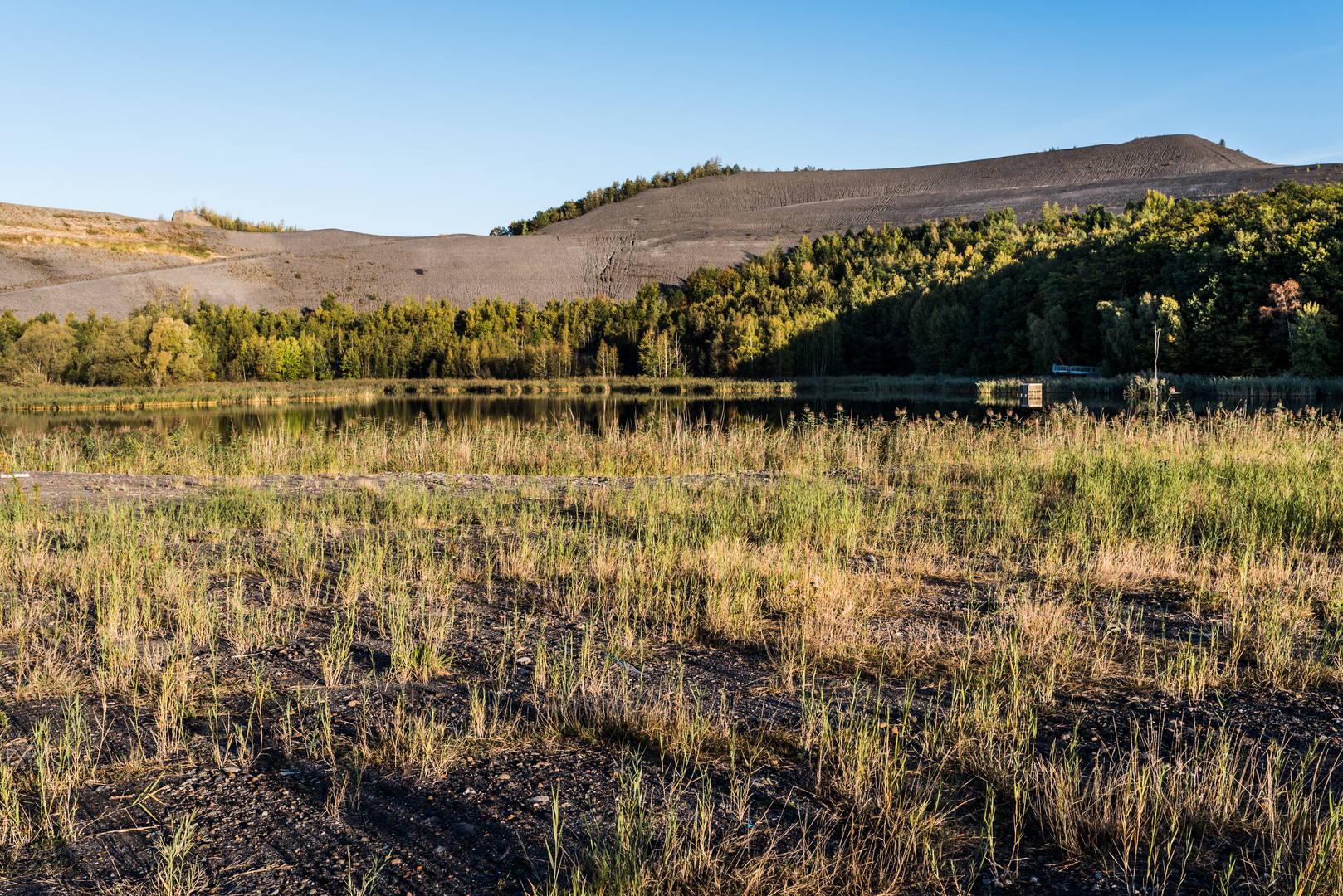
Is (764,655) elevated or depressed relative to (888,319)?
depressed

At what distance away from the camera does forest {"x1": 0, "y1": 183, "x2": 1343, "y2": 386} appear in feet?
156

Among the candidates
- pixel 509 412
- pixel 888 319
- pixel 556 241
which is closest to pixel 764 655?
pixel 509 412

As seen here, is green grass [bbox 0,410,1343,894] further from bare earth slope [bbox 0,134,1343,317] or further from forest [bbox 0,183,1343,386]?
bare earth slope [bbox 0,134,1343,317]

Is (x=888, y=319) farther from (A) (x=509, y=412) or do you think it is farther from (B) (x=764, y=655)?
(B) (x=764, y=655)

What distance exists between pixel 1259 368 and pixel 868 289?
46.4 m

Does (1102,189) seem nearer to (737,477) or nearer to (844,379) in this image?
(844,379)

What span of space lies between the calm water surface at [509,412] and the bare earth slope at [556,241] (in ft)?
220

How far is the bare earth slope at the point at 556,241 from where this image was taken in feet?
330

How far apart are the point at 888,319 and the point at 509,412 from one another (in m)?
56.4

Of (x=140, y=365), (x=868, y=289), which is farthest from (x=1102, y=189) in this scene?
(x=140, y=365)

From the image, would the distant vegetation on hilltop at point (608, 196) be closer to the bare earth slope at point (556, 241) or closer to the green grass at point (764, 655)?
the bare earth slope at point (556, 241)

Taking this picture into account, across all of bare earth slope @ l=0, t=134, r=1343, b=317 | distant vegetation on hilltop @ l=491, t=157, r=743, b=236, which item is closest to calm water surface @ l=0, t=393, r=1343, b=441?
bare earth slope @ l=0, t=134, r=1343, b=317

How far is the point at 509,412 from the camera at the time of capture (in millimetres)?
37125

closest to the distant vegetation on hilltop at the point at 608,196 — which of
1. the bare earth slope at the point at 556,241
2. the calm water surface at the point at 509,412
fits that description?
the bare earth slope at the point at 556,241
